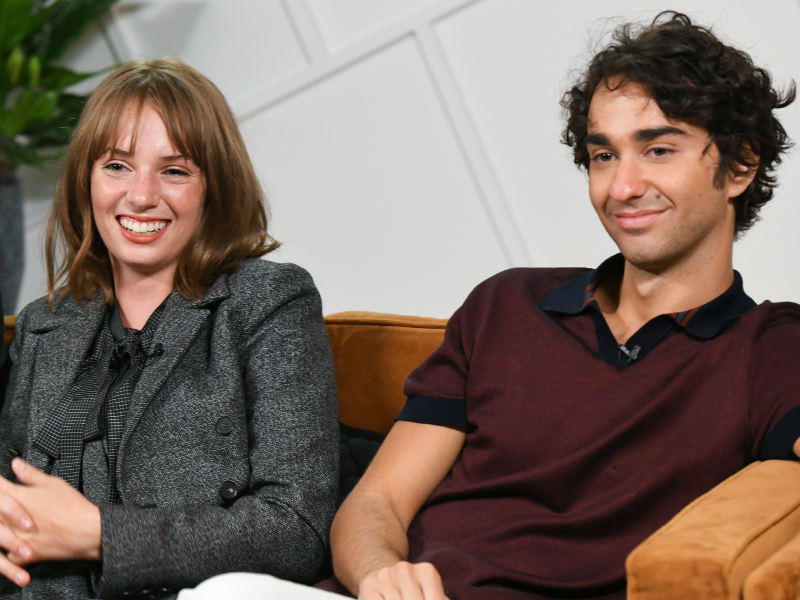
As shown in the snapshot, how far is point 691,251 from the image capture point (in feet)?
4.64

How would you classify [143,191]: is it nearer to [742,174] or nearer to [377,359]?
[377,359]

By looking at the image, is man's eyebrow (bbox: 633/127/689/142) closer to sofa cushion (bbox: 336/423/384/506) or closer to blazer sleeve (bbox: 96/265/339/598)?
blazer sleeve (bbox: 96/265/339/598)

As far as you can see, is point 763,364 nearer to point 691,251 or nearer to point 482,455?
point 691,251

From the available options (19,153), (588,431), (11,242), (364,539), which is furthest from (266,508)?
(19,153)

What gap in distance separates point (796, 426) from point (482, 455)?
18.9 inches

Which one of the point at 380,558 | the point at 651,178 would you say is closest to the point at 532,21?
the point at 651,178

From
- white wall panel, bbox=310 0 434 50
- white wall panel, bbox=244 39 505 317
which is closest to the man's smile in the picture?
white wall panel, bbox=244 39 505 317

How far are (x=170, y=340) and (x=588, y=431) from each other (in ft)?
2.53

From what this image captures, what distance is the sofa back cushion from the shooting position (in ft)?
6.01

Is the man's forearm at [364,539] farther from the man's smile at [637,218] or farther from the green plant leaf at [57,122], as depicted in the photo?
the green plant leaf at [57,122]

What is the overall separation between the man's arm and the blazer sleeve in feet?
0.26

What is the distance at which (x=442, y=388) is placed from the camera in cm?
151

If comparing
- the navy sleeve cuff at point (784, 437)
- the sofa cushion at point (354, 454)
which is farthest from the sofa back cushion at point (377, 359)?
the navy sleeve cuff at point (784, 437)

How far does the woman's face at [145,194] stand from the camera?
163cm
